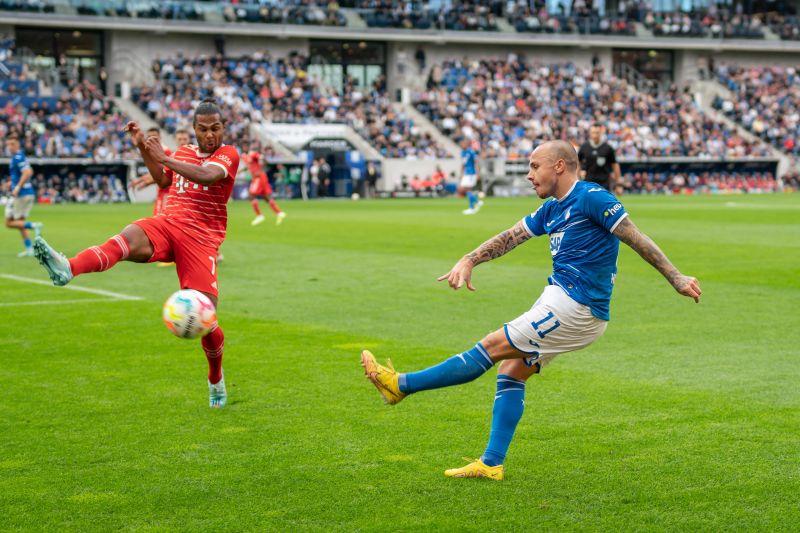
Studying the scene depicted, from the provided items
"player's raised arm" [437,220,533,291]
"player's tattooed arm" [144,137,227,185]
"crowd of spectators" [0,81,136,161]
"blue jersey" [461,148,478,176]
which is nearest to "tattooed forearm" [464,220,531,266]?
"player's raised arm" [437,220,533,291]

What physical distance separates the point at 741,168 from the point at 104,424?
5890 centimetres

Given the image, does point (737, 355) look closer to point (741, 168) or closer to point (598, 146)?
point (598, 146)

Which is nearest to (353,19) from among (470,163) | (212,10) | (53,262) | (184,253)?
(212,10)

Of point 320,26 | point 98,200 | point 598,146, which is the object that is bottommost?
point 98,200

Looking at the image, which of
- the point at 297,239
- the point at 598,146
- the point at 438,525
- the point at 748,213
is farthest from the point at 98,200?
the point at 438,525

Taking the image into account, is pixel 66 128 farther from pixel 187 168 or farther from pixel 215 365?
pixel 187 168

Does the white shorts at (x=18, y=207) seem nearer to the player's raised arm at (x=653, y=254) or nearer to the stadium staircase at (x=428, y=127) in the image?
the player's raised arm at (x=653, y=254)

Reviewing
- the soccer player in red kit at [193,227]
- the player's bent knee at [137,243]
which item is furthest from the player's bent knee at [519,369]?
the player's bent knee at [137,243]

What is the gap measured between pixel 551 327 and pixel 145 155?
331 centimetres

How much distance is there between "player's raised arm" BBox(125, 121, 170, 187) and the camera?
24.2 ft

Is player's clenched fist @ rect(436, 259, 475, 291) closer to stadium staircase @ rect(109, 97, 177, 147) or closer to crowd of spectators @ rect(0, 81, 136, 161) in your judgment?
crowd of spectators @ rect(0, 81, 136, 161)

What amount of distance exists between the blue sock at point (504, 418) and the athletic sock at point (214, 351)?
259 centimetres

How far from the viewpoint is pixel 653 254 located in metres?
5.96

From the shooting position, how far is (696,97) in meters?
69.9
